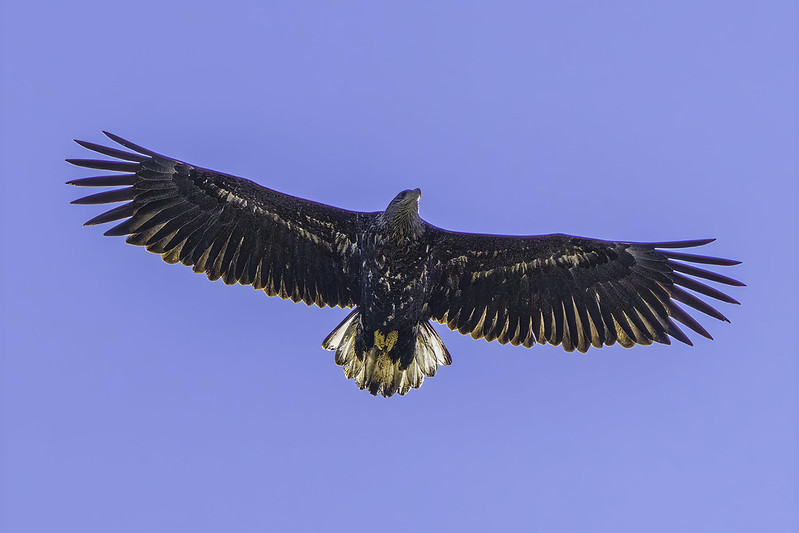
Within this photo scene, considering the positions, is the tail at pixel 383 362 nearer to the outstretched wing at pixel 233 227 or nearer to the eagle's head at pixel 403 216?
the outstretched wing at pixel 233 227

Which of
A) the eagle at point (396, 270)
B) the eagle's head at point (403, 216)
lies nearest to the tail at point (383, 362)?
the eagle at point (396, 270)

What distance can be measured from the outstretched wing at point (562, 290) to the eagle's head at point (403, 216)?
375 millimetres

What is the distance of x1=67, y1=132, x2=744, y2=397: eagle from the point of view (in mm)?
11539

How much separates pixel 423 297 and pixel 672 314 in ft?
8.11

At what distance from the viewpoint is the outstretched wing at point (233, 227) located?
1163cm

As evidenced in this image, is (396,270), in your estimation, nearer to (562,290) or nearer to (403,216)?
(403,216)

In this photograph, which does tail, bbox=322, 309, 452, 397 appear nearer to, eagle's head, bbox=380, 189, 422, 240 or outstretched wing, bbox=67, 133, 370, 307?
outstretched wing, bbox=67, 133, 370, 307

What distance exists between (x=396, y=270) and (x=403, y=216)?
540 millimetres

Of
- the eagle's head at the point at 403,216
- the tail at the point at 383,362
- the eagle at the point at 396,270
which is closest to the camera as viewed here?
the eagle's head at the point at 403,216

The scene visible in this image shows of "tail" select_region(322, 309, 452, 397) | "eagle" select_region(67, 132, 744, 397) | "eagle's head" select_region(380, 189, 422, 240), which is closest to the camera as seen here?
"eagle's head" select_region(380, 189, 422, 240)

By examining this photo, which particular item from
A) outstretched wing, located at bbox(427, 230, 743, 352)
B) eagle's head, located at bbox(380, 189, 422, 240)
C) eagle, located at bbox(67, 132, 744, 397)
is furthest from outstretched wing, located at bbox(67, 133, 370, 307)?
outstretched wing, located at bbox(427, 230, 743, 352)

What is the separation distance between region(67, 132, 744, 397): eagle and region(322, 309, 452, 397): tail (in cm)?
1

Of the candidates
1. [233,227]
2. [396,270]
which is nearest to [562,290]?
[396,270]

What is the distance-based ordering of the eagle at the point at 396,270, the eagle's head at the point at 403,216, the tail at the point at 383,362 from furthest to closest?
the tail at the point at 383,362 → the eagle at the point at 396,270 → the eagle's head at the point at 403,216
